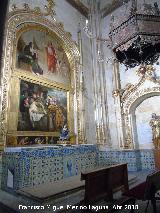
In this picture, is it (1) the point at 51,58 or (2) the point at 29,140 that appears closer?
(2) the point at 29,140

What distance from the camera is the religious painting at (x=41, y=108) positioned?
6957mm

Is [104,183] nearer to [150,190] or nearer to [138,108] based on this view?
[150,190]

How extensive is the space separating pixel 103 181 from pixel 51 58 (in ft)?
19.7

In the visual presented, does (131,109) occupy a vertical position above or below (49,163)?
above

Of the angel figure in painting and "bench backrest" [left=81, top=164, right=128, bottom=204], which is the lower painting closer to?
the angel figure in painting

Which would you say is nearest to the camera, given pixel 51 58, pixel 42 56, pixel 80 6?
pixel 42 56

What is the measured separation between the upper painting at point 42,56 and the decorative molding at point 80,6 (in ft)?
10.1

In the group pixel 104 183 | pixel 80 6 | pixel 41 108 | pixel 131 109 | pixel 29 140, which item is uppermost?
pixel 80 6

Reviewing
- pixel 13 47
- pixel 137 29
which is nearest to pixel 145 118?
pixel 137 29

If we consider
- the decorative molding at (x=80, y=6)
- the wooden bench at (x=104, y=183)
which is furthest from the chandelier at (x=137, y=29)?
the decorative molding at (x=80, y=6)

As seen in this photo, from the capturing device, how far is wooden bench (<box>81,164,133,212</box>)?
3.74 metres

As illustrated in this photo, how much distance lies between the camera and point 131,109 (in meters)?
9.44

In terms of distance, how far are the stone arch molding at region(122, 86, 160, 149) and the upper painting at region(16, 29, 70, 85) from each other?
119 inches

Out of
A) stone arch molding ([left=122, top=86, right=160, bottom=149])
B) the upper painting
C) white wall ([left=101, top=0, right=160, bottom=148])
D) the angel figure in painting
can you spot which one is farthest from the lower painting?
stone arch molding ([left=122, top=86, right=160, bottom=149])
